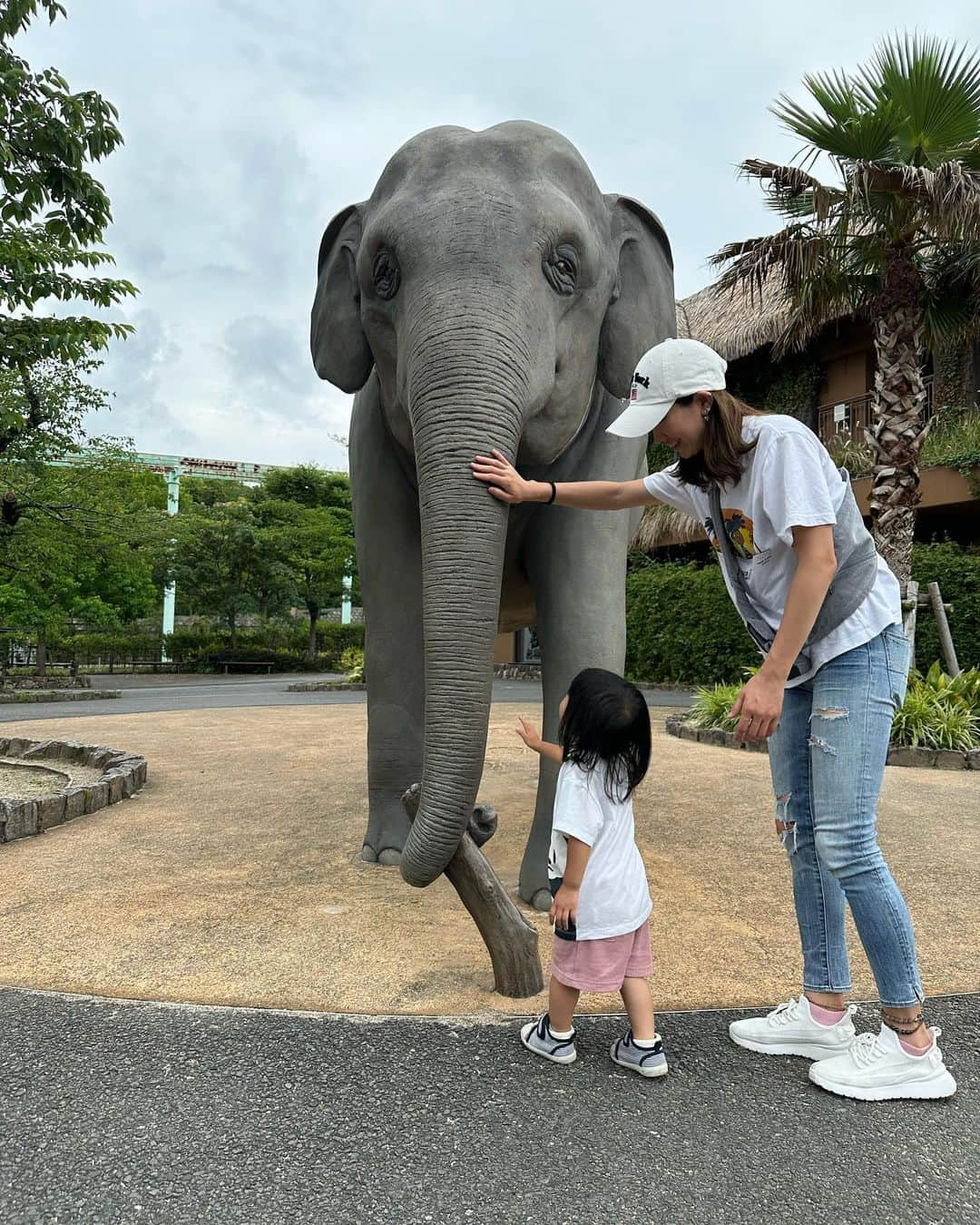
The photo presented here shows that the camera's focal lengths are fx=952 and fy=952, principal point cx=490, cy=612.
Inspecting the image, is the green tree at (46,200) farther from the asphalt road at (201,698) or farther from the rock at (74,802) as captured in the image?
the asphalt road at (201,698)

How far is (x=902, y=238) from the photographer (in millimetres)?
9703

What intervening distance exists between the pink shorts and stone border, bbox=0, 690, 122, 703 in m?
17.3

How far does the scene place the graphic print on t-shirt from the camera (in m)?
2.31

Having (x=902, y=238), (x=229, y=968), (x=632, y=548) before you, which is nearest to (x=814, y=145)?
(x=902, y=238)

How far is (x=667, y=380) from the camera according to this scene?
224cm

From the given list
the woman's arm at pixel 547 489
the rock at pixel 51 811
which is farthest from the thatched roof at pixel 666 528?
the woman's arm at pixel 547 489

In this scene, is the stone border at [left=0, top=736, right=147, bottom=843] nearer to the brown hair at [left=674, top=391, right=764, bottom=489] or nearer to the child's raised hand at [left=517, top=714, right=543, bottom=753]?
the child's raised hand at [left=517, top=714, right=543, bottom=753]

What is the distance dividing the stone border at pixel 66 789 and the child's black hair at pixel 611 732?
3.70 meters

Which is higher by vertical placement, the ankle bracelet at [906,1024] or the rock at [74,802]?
the ankle bracelet at [906,1024]

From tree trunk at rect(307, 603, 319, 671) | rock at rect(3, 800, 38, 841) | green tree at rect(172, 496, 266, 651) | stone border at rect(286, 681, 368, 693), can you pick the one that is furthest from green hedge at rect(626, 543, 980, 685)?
tree trunk at rect(307, 603, 319, 671)

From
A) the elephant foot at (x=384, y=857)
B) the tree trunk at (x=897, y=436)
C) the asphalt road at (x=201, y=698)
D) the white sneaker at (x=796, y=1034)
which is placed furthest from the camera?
the asphalt road at (x=201, y=698)

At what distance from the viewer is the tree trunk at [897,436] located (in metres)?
10.2

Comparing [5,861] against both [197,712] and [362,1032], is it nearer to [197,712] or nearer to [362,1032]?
[362,1032]

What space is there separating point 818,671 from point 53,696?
19.0 meters
